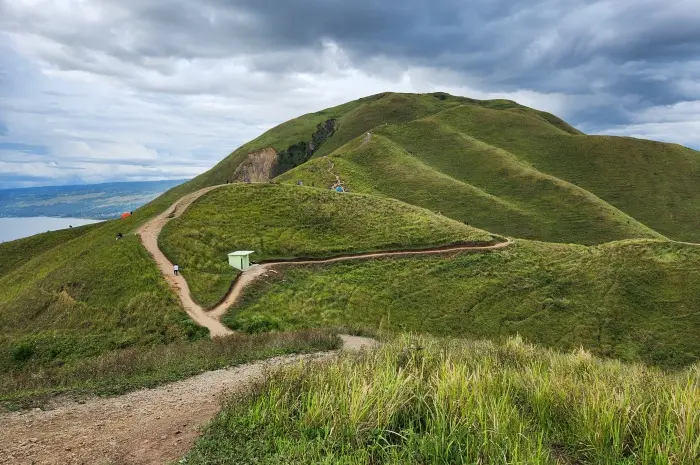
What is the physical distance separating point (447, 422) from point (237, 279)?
93.6 feet

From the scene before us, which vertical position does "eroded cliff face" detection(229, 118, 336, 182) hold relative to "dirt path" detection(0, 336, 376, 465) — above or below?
above

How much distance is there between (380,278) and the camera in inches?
1452

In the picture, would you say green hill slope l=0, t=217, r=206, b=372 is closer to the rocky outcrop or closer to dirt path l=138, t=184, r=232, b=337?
dirt path l=138, t=184, r=232, b=337

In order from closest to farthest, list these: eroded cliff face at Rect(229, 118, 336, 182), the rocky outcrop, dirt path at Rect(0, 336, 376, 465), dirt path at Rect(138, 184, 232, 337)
Result: dirt path at Rect(0, 336, 376, 465)
dirt path at Rect(138, 184, 232, 337)
eroded cliff face at Rect(229, 118, 336, 182)
the rocky outcrop

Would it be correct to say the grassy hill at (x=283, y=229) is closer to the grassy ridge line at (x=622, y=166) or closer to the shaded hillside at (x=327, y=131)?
the grassy ridge line at (x=622, y=166)

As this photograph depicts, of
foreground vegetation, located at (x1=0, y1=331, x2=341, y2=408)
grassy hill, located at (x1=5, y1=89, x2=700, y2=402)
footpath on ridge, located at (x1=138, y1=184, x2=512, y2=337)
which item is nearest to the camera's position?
foreground vegetation, located at (x1=0, y1=331, x2=341, y2=408)

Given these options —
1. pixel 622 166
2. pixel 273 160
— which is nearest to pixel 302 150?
pixel 273 160

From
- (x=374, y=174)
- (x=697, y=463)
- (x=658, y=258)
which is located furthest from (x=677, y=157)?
(x=697, y=463)

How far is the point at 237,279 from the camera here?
33844 millimetres

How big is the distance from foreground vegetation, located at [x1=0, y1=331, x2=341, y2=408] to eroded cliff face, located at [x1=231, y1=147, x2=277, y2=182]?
121 metres

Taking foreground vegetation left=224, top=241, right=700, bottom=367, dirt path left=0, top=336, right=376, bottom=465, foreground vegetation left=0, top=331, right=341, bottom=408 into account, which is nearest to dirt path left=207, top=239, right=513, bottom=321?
foreground vegetation left=224, top=241, right=700, bottom=367

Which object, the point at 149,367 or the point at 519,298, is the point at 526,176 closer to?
the point at 519,298

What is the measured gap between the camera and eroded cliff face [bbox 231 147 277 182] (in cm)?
13950

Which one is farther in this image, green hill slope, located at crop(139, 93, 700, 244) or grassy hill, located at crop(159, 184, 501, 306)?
green hill slope, located at crop(139, 93, 700, 244)
